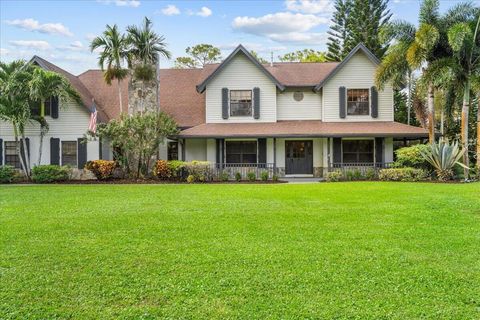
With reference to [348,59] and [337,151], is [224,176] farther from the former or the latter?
[348,59]

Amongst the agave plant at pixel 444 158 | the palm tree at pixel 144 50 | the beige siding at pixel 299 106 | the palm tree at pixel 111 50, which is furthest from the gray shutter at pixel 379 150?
the palm tree at pixel 111 50

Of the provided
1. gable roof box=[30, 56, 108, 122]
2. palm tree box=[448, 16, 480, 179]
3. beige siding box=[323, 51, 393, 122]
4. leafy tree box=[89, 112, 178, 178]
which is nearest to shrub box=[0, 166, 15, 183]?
leafy tree box=[89, 112, 178, 178]

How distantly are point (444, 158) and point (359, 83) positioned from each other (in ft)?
21.0

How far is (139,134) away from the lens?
19.4 m

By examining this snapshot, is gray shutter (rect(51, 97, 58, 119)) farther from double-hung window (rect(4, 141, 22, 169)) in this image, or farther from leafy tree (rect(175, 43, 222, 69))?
leafy tree (rect(175, 43, 222, 69))

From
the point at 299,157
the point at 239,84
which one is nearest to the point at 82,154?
the point at 239,84

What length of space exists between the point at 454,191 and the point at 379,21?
28077mm

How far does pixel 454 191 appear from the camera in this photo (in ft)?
44.2

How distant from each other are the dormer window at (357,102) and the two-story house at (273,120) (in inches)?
2.2

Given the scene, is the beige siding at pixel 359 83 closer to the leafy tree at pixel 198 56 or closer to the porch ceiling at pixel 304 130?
the porch ceiling at pixel 304 130

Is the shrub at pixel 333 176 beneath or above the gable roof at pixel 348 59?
beneath

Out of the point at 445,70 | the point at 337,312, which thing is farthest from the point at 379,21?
the point at 337,312

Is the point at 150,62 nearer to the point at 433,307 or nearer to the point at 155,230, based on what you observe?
the point at 155,230

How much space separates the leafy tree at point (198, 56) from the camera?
46.3 meters
